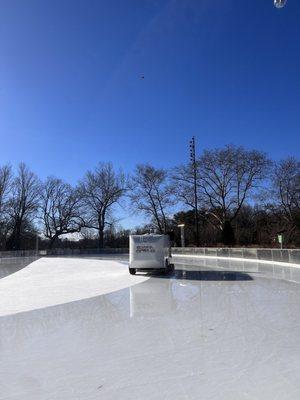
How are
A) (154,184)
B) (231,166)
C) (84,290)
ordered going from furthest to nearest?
(154,184)
(231,166)
(84,290)

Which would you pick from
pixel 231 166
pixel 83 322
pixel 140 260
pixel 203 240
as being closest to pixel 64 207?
pixel 203 240

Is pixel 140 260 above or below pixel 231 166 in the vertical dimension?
below

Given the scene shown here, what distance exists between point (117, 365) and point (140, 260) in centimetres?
2141

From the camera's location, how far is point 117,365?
24.1ft

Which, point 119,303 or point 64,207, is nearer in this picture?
point 119,303

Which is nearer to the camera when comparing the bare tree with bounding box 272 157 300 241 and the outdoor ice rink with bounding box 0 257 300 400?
the outdoor ice rink with bounding box 0 257 300 400

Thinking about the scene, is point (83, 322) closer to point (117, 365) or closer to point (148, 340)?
point (148, 340)

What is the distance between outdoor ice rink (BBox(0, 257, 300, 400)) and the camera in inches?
237

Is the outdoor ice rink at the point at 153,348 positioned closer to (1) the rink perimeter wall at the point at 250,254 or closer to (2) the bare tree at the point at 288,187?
(1) the rink perimeter wall at the point at 250,254

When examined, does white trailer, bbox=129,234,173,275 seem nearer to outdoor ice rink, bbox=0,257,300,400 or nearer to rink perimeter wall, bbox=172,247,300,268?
rink perimeter wall, bbox=172,247,300,268

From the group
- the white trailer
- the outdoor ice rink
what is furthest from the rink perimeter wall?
the outdoor ice rink

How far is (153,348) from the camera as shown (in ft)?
27.9

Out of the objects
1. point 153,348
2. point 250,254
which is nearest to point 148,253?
point 250,254

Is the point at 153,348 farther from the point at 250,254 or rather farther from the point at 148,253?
the point at 250,254
